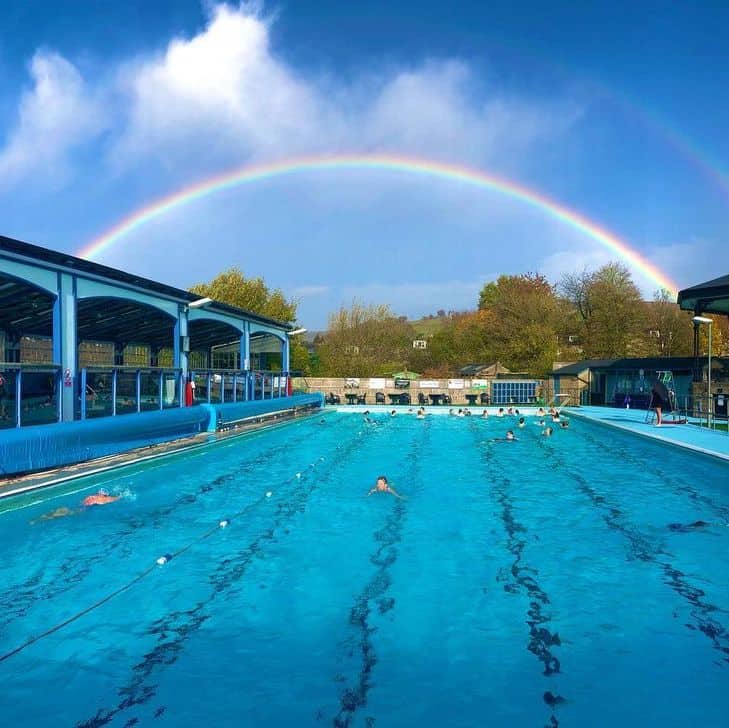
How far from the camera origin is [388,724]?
435 cm

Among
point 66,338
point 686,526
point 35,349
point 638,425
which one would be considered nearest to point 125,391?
point 66,338

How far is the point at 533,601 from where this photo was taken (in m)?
6.70

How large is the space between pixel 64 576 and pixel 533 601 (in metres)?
5.42

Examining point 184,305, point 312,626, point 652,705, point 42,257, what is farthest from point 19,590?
point 184,305

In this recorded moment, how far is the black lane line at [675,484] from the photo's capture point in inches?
425

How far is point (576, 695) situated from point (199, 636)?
3353mm

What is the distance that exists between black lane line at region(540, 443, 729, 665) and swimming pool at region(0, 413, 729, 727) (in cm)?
3

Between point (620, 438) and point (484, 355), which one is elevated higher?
point (484, 355)

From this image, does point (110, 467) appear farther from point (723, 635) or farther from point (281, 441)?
point (723, 635)

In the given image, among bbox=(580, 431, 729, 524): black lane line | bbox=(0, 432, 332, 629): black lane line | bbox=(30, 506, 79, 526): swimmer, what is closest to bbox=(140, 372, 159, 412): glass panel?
bbox=(0, 432, 332, 629): black lane line

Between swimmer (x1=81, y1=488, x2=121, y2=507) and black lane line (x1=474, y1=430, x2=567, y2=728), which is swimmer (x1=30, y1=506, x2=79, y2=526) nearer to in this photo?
swimmer (x1=81, y1=488, x2=121, y2=507)

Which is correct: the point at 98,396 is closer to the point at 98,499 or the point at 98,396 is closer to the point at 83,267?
the point at 83,267

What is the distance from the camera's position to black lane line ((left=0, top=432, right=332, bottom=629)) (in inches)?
248

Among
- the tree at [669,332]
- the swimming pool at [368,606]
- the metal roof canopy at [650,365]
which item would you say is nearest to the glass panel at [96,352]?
the swimming pool at [368,606]
